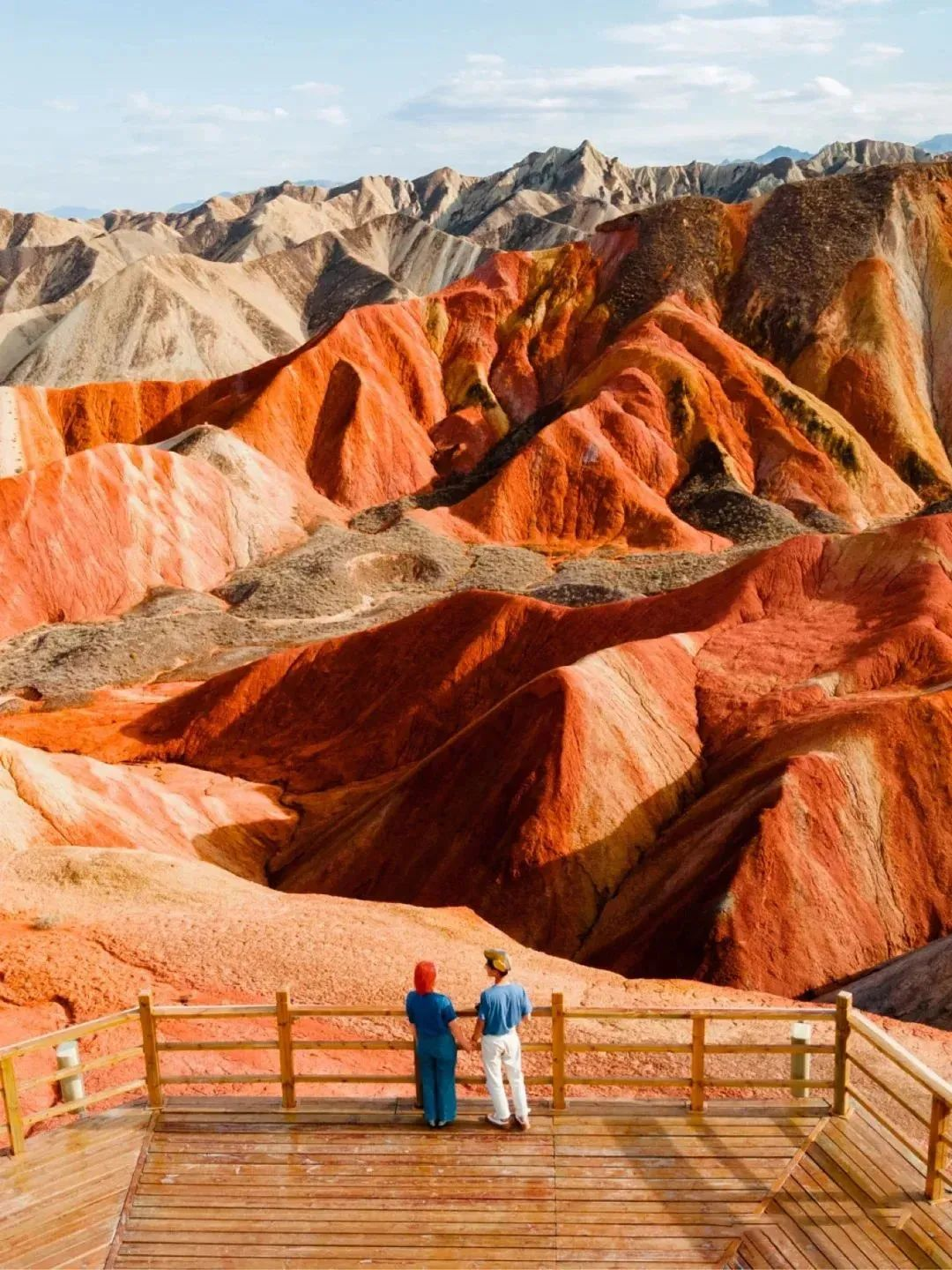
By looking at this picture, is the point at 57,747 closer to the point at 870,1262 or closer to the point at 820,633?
the point at 820,633

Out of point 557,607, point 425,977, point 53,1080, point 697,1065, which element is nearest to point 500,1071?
point 425,977

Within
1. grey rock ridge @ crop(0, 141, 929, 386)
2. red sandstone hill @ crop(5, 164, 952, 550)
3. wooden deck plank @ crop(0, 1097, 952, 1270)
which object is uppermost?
grey rock ridge @ crop(0, 141, 929, 386)

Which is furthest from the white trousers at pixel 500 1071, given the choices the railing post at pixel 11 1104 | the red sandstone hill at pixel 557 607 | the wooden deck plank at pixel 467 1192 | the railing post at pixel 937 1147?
the red sandstone hill at pixel 557 607

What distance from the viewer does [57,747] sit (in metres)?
39.7

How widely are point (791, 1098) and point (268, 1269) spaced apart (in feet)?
15.6

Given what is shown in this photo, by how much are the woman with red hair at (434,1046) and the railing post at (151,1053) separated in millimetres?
2403

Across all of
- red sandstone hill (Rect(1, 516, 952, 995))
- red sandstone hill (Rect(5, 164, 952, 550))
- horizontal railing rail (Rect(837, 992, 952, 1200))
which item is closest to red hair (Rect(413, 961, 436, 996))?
horizontal railing rail (Rect(837, 992, 952, 1200))

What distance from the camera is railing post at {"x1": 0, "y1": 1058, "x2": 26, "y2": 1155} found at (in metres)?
8.90

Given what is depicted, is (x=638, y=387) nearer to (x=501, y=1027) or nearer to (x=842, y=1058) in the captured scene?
(x=842, y=1058)

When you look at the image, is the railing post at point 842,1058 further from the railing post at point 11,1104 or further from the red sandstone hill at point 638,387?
the red sandstone hill at point 638,387

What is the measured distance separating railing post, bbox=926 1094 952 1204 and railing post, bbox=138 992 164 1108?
21.1ft

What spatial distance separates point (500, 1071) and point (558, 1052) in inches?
21.0

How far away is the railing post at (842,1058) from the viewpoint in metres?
9.01

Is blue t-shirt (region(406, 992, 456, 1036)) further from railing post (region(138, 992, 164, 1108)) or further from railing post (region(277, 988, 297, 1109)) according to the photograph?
railing post (region(138, 992, 164, 1108))
